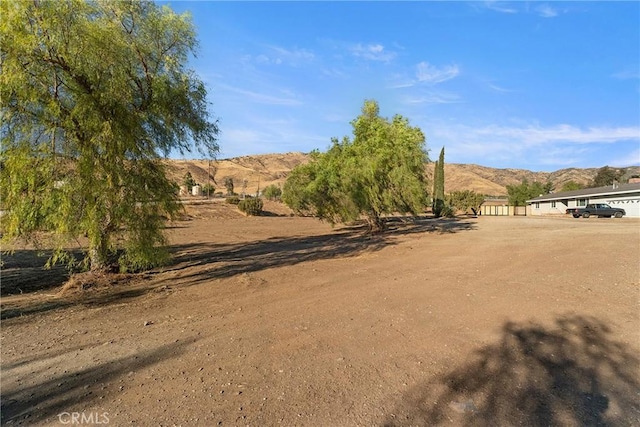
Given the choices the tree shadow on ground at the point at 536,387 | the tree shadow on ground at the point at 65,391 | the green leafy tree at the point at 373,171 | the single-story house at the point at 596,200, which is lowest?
the tree shadow on ground at the point at 536,387

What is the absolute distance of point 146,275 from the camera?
1067 cm

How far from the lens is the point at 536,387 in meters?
4.12

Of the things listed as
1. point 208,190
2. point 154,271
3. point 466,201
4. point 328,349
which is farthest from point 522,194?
point 328,349

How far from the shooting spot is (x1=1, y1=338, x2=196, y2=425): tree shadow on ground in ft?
11.8

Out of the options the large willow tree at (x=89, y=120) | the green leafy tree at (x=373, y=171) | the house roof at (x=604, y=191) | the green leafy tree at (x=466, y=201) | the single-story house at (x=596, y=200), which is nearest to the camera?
the large willow tree at (x=89, y=120)

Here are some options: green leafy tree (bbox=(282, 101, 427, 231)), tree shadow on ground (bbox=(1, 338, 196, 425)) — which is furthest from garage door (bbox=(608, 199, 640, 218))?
tree shadow on ground (bbox=(1, 338, 196, 425))

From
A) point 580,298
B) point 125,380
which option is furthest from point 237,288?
point 580,298

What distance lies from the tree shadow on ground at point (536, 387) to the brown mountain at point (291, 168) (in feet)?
316

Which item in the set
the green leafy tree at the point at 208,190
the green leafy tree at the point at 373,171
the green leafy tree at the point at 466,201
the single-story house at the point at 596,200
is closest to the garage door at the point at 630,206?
the single-story house at the point at 596,200

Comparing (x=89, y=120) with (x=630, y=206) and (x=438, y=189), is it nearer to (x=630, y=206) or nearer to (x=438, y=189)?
(x=438, y=189)

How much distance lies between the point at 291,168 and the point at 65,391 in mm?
131826

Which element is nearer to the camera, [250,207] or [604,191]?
[604,191]

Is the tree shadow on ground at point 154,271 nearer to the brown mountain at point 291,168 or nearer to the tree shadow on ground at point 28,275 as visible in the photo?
the tree shadow on ground at point 28,275

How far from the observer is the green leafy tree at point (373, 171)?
21.2m
